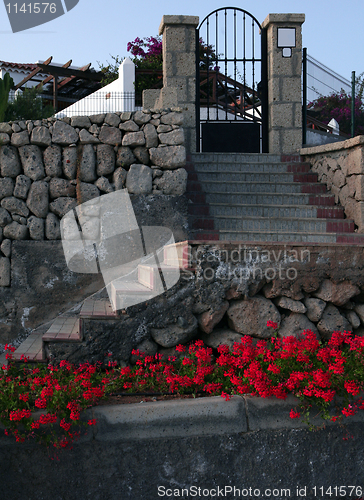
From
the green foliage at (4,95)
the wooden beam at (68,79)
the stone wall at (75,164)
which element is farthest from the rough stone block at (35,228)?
the wooden beam at (68,79)

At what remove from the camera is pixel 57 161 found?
5.35 metres

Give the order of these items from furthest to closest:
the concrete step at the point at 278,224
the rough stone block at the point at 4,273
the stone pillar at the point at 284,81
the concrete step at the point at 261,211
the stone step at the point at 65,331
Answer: the stone pillar at the point at 284,81, the concrete step at the point at 261,211, the concrete step at the point at 278,224, the rough stone block at the point at 4,273, the stone step at the point at 65,331

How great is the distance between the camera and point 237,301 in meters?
3.79

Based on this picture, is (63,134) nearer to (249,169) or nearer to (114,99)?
(249,169)

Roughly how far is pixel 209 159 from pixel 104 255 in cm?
261

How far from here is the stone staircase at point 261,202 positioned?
217 inches

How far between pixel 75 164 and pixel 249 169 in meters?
2.73

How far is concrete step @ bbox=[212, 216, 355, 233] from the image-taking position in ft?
18.7

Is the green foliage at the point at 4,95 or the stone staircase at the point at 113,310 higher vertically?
the green foliage at the point at 4,95

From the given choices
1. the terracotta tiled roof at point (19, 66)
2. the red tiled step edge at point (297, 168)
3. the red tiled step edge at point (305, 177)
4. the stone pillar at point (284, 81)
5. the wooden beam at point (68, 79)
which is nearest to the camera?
the red tiled step edge at point (305, 177)

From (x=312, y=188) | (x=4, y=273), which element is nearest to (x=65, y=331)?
(x=4, y=273)

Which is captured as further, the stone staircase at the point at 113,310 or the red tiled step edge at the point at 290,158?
the red tiled step edge at the point at 290,158

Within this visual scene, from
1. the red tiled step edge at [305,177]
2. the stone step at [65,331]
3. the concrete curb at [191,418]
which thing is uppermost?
the red tiled step edge at [305,177]

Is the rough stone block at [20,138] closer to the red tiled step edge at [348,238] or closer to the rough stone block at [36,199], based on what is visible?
the rough stone block at [36,199]
